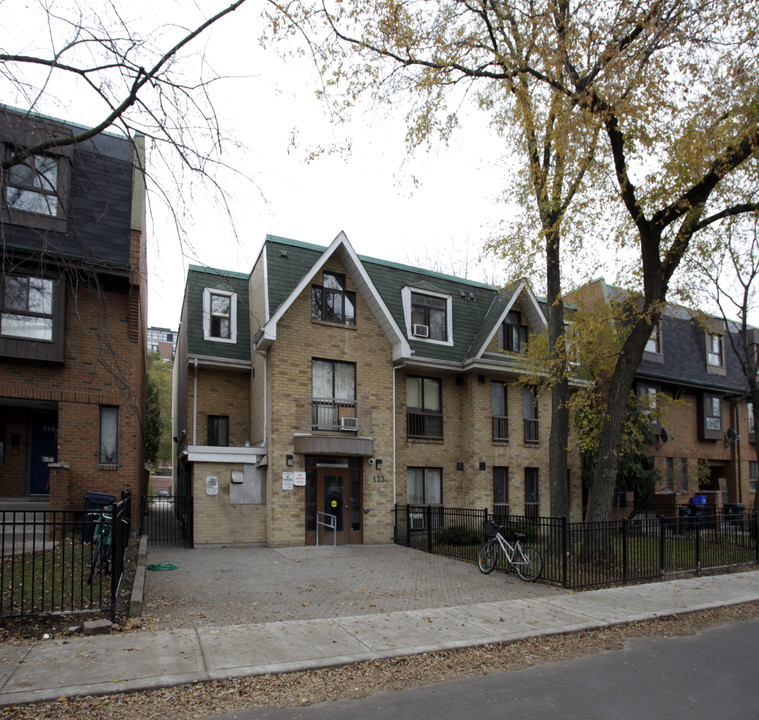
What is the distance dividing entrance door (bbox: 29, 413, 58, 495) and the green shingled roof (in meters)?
6.66

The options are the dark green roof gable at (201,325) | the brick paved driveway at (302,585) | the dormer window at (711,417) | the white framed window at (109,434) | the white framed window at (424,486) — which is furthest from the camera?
the dormer window at (711,417)

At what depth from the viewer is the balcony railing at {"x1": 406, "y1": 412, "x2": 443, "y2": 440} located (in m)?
20.4

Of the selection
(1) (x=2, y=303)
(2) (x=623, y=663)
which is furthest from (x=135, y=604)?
(1) (x=2, y=303)

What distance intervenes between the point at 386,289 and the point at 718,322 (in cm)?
2001

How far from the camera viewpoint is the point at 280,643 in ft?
24.2

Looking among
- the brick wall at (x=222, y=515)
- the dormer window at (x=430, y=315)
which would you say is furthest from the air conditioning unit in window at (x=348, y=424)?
the dormer window at (x=430, y=315)

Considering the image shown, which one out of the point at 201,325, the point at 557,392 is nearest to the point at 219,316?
the point at 201,325

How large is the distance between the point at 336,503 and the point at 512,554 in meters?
6.74

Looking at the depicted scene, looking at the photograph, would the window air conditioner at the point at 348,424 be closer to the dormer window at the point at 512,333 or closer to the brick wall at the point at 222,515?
the brick wall at the point at 222,515

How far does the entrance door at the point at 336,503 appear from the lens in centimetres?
1770

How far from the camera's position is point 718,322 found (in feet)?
104

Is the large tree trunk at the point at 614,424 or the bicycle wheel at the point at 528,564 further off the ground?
the large tree trunk at the point at 614,424

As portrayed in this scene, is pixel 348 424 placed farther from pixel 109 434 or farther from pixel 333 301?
pixel 109 434

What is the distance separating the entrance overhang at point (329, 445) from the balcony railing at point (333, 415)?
32 cm
